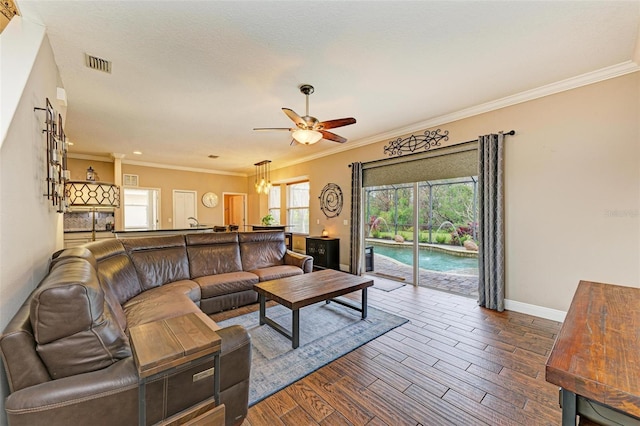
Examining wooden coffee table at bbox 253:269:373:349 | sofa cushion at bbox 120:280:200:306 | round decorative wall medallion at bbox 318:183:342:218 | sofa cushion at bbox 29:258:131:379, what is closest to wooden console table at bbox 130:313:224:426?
sofa cushion at bbox 29:258:131:379

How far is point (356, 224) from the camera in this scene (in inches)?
211

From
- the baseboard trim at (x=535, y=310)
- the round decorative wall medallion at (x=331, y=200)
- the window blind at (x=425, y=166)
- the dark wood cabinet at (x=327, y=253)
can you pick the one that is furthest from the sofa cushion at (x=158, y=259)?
the baseboard trim at (x=535, y=310)

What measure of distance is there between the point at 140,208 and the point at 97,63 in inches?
237

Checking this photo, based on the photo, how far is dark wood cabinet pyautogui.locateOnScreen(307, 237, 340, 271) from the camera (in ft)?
18.9

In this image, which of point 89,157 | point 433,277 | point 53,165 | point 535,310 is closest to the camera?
point 53,165

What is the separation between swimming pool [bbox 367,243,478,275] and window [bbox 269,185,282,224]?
4186 mm

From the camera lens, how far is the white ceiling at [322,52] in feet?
6.42

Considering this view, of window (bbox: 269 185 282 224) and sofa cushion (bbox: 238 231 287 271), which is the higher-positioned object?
window (bbox: 269 185 282 224)

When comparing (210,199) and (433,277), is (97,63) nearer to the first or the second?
(433,277)

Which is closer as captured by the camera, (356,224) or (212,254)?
(212,254)

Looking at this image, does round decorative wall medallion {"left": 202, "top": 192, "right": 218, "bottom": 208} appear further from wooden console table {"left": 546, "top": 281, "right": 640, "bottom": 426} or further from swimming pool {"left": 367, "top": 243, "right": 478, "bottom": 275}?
wooden console table {"left": 546, "top": 281, "right": 640, "bottom": 426}

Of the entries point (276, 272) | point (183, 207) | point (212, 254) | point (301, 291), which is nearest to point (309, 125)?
point (301, 291)

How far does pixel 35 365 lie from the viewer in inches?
42.6

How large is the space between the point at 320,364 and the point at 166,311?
4.76 ft
